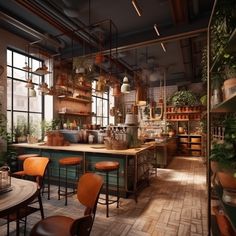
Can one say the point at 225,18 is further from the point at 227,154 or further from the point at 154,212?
the point at 154,212

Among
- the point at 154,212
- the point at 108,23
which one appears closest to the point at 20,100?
the point at 108,23

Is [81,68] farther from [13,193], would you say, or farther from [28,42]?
[13,193]

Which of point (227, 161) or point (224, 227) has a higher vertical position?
point (227, 161)

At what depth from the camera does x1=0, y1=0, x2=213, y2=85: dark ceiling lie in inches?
153

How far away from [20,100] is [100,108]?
14.9 feet

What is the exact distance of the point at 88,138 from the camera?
4.78 metres

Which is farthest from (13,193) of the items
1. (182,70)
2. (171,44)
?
(182,70)

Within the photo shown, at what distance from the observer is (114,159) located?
3762 millimetres

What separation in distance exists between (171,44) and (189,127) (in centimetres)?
456

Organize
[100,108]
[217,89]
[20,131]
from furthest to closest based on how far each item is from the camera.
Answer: [100,108] → [20,131] → [217,89]

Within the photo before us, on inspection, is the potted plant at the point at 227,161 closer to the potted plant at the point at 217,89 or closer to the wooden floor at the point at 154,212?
the potted plant at the point at 217,89

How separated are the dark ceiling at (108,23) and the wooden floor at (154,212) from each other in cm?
290

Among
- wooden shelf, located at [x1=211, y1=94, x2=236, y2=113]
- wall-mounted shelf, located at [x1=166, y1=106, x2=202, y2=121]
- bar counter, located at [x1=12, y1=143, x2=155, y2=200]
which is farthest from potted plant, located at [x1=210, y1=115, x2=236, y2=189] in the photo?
wall-mounted shelf, located at [x1=166, y1=106, x2=202, y2=121]

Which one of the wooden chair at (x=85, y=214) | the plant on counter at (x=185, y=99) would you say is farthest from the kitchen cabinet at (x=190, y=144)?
the wooden chair at (x=85, y=214)
